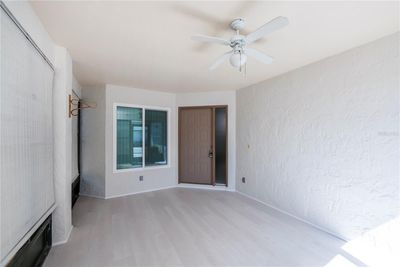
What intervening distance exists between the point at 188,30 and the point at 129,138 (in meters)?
2.99

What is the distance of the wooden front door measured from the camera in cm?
470

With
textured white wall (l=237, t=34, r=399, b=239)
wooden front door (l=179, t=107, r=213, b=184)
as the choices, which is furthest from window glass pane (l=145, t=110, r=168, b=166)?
textured white wall (l=237, t=34, r=399, b=239)

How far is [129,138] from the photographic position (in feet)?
13.9

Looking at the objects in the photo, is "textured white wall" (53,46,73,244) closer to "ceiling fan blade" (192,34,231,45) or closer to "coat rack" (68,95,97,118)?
"coat rack" (68,95,97,118)

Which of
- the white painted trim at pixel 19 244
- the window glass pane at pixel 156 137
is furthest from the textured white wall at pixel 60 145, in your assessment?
the window glass pane at pixel 156 137

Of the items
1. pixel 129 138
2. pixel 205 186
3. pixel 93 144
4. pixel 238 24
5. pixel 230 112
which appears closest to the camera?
pixel 238 24

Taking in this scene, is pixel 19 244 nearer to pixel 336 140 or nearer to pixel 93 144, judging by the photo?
pixel 93 144

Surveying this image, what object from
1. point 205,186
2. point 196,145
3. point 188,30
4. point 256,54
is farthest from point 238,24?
point 205,186

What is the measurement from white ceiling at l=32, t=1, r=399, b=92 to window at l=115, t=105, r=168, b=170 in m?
1.33

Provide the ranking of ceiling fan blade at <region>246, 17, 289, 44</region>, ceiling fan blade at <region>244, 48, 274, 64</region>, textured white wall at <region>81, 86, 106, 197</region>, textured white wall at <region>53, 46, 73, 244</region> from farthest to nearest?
textured white wall at <region>81, 86, 106, 197</region> < textured white wall at <region>53, 46, 73, 244</region> < ceiling fan blade at <region>244, 48, 274, 64</region> < ceiling fan blade at <region>246, 17, 289, 44</region>

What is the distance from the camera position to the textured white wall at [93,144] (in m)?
3.95

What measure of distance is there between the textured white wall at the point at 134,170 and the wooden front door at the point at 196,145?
0.76 feet

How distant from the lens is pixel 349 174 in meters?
2.38

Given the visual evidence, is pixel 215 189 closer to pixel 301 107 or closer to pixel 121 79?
pixel 301 107
